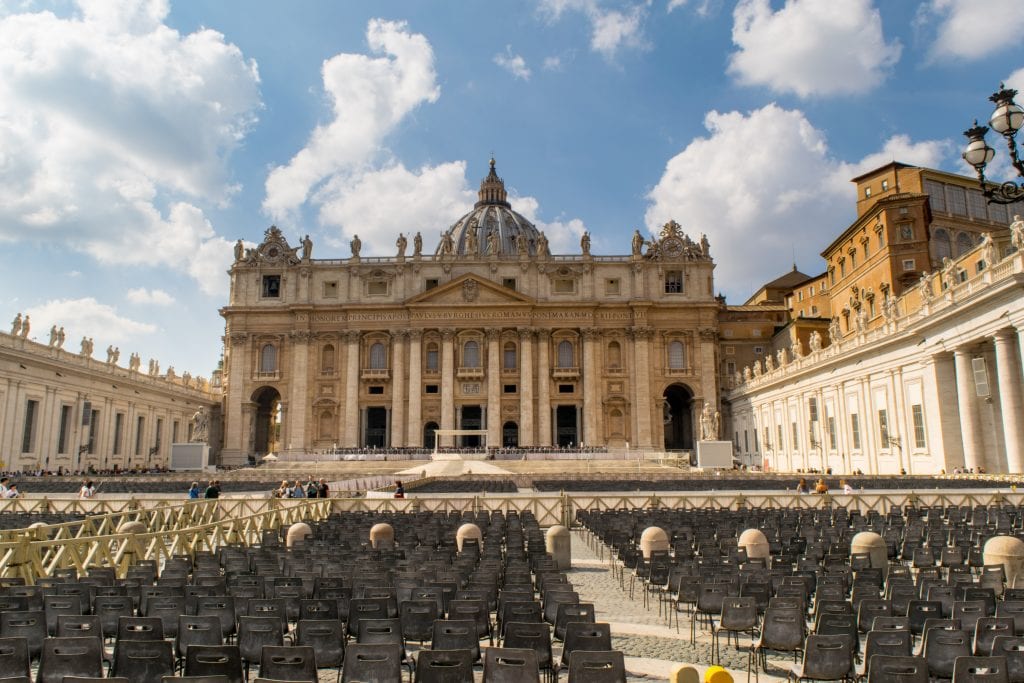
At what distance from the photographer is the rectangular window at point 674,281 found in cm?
7781

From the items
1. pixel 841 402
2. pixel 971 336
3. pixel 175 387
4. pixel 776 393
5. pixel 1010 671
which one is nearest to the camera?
pixel 1010 671

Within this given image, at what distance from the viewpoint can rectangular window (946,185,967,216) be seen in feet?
189

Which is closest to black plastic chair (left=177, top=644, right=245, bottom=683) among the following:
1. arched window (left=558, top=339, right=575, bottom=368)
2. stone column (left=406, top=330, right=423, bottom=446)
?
stone column (left=406, top=330, right=423, bottom=446)

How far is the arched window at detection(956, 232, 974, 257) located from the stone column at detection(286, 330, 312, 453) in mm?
58662

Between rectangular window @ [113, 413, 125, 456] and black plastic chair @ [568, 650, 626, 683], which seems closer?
black plastic chair @ [568, 650, 626, 683]

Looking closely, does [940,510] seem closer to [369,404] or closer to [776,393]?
[776,393]

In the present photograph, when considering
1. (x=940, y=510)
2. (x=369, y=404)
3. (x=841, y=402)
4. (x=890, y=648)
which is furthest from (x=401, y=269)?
(x=890, y=648)

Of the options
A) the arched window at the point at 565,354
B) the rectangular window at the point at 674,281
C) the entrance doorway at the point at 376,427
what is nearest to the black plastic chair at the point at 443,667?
the arched window at the point at 565,354

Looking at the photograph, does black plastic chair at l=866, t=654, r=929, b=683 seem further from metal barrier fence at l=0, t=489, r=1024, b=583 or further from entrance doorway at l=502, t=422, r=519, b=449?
entrance doorway at l=502, t=422, r=519, b=449

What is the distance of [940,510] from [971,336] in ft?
48.5

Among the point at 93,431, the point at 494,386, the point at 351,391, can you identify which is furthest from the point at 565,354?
the point at 93,431

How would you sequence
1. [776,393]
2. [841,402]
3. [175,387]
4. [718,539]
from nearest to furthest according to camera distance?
[718,539]
[841,402]
[776,393]
[175,387]

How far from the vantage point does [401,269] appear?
254 feet

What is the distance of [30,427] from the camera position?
49.5 m
